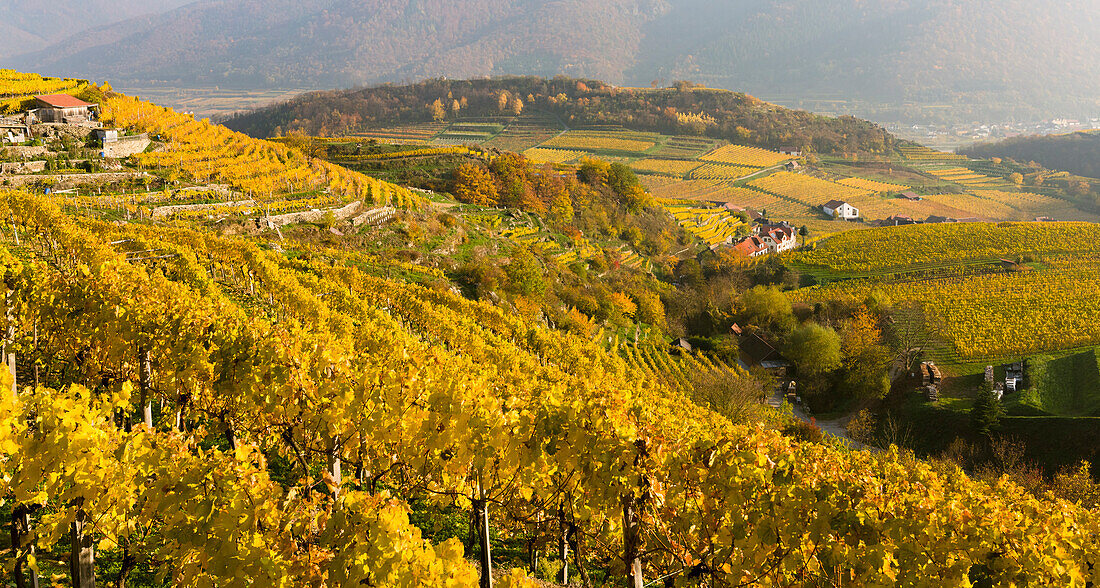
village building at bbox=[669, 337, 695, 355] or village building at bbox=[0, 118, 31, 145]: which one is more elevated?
village building at bbox=[0, 118, 31, 145]

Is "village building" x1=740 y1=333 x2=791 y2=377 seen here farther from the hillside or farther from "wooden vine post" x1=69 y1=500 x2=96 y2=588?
the hillside

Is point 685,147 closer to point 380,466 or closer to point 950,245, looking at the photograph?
point 950,245

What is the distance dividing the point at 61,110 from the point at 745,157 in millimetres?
118041

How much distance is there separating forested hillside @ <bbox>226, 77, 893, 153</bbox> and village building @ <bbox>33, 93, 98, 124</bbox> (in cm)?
8671

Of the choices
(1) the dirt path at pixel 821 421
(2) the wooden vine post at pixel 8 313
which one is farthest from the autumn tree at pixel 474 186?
(2) the wooden vine post at pixel 8 313

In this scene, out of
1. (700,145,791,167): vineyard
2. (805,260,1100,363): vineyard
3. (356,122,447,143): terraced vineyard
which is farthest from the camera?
(356,122,447,143): terraced vineyard

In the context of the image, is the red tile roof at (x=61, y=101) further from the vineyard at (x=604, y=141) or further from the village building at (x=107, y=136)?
the vineyard at (x=604, y=141)

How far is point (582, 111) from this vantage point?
5945 inches

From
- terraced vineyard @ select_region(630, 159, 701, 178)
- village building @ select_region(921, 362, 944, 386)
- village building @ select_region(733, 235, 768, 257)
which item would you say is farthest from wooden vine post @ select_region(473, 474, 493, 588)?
terraced vineyard @ select_region(630, 159, 701, 178)

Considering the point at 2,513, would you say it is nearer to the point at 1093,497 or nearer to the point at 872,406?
the point at 1093,497

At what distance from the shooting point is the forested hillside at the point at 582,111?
141500 mm

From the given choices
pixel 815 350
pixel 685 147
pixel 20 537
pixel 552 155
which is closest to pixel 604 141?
pixel 685 147

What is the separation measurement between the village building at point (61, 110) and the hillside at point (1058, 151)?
581 ft

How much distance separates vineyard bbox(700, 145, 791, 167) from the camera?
417 ft
